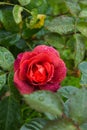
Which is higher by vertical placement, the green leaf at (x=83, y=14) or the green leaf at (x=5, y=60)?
the green leaf at (x=83, y=14)

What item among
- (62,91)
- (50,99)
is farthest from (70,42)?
(50,99)

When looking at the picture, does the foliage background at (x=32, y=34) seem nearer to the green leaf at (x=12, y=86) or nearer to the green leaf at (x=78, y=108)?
the green leaf at (x=12, y=86)

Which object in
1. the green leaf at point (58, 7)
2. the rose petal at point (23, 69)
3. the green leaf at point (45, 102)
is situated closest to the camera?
the green leaf at point (45, 102)

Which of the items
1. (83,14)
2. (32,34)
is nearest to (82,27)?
(83,14)

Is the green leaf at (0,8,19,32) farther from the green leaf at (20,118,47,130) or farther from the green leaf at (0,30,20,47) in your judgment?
the green leaf at (20,118,47,130)

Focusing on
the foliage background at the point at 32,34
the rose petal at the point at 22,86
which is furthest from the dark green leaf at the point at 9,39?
the rose petal at the point at 22,86

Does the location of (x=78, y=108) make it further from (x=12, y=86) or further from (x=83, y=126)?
(x=12, y=86)
